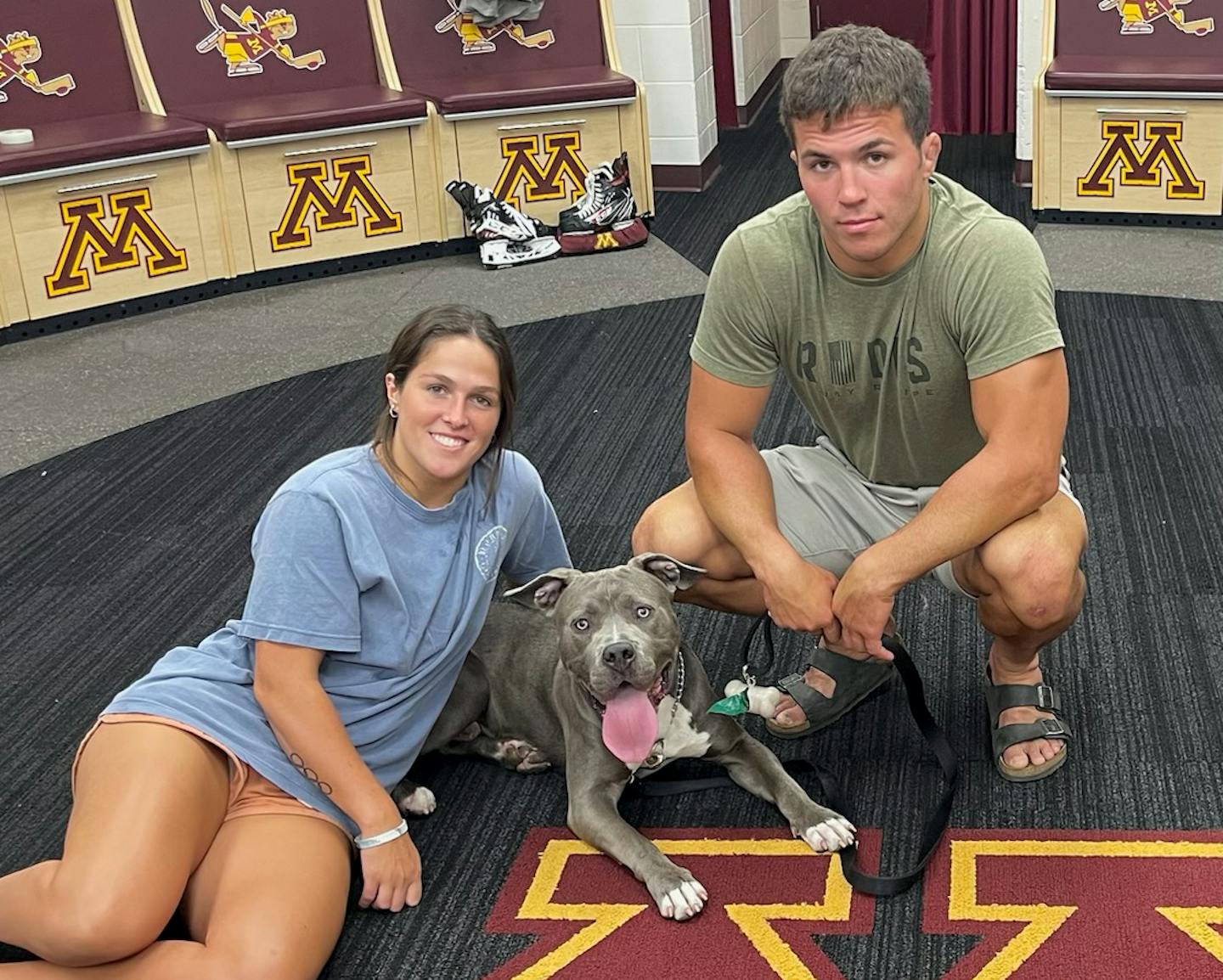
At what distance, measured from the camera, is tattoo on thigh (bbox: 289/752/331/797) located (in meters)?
1.89

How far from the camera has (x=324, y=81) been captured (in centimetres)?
509

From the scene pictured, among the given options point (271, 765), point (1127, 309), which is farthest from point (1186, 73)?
point (271, 765)

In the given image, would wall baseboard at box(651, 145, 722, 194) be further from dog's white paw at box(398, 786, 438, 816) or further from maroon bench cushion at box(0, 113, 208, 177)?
dog's white paw at box(398, 786, 438, 816)

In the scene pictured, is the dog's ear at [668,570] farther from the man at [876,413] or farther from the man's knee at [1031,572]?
the man's knee at [1031,572]

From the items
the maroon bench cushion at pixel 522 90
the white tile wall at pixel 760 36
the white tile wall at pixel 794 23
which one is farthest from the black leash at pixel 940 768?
the white tile wall at pixel 794 23

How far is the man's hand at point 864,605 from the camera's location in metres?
1.99

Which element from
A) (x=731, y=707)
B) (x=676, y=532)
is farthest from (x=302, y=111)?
(x=731, y=707)

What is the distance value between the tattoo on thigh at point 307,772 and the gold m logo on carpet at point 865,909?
0.28 meters

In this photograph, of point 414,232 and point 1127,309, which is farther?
point 414,232

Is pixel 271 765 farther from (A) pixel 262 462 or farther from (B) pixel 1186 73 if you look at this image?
(B) pixel 1186 73

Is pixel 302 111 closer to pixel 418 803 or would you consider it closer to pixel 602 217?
pixel 602 217

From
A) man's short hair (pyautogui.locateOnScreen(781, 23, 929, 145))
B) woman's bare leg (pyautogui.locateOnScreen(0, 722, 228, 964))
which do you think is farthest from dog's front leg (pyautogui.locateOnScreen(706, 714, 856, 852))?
man's short hair (pyautogui.locateOnScreen(781, 23, 929, 145))

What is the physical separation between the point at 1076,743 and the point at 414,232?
342 centimetres

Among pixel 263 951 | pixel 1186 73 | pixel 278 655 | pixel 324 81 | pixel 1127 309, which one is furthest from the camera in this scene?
pixel 324 81
